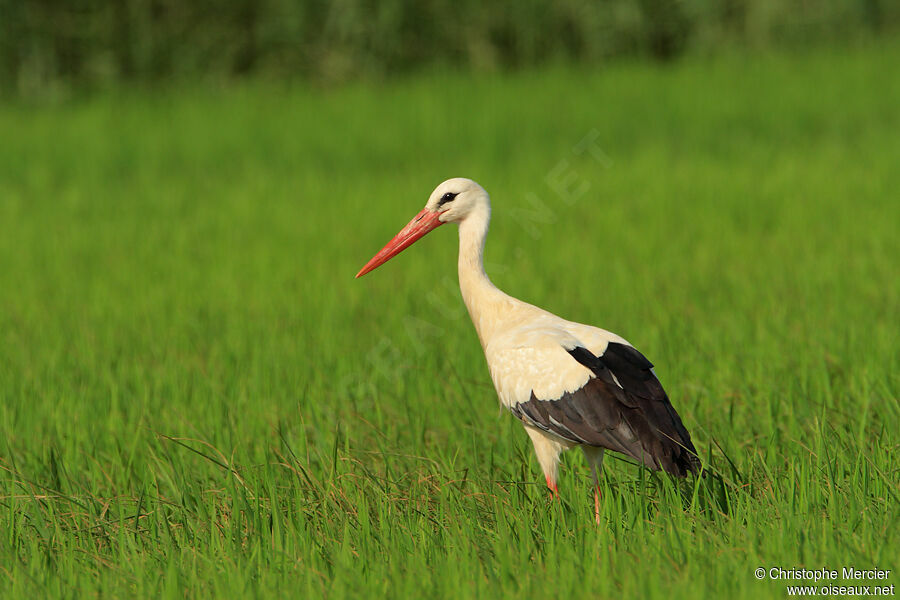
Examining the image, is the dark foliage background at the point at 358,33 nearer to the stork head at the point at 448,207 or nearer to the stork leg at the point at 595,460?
the stork head at the point at 448,207

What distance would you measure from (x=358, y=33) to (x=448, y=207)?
1321 cm

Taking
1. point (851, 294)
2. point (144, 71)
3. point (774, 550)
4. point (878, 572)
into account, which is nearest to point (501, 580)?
point (774, 550)

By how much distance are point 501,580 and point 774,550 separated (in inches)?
32.6

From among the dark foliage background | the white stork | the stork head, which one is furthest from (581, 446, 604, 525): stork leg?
the dark foliage background

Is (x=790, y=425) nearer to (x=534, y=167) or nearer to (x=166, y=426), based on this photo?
(x=166, y=426)

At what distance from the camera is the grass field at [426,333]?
354 centimetres

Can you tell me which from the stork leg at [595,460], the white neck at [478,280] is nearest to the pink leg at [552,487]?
the stork leg at [595,460]

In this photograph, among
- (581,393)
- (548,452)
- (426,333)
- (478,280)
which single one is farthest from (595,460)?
(426,333)

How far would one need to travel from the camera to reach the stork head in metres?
4.68

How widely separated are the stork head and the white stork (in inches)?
19.5

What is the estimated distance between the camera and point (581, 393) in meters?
3.90

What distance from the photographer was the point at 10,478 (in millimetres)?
4598

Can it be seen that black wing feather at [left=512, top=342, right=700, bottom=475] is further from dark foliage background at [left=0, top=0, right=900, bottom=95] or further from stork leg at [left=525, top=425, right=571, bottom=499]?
dark foliage background at [left=0, top=0, right=900, bottom=95]

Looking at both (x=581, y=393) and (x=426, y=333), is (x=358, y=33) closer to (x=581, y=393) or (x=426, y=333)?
(x=426, y=333)
